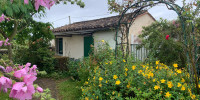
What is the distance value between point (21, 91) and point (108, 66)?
2.49 meters

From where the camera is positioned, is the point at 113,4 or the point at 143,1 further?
the point at 113,4

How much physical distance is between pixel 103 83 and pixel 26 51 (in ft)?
17.2

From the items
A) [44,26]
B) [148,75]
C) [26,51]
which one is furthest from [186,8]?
[26,51]

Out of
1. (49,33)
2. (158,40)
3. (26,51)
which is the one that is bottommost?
(26,51)

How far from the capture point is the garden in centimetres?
85

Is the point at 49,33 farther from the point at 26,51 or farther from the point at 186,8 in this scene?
the point at 186,8

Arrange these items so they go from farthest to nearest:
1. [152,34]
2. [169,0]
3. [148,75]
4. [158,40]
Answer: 1. [152,34]
2. [158,40]
3. [169,0]
4. [148,75]

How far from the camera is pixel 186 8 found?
2.15 metres

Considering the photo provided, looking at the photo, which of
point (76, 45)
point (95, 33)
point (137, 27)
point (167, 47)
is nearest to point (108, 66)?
point (167, 47)

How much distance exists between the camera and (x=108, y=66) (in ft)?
9.70

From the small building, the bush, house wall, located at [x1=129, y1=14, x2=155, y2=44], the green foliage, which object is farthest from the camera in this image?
house wall, located at [x1=129, y1=14, x2=155, y2=44]

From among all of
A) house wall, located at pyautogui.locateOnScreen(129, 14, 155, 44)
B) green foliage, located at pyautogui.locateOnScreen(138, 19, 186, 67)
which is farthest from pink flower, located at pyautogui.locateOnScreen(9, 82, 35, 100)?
house wall, located at pyautogui.locateOnScreen(129, 14, 155, 44)

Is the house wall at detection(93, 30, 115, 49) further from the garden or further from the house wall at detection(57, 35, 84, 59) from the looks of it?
the garden

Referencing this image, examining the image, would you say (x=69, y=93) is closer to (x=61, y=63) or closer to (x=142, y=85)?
(x=142, y=85)
